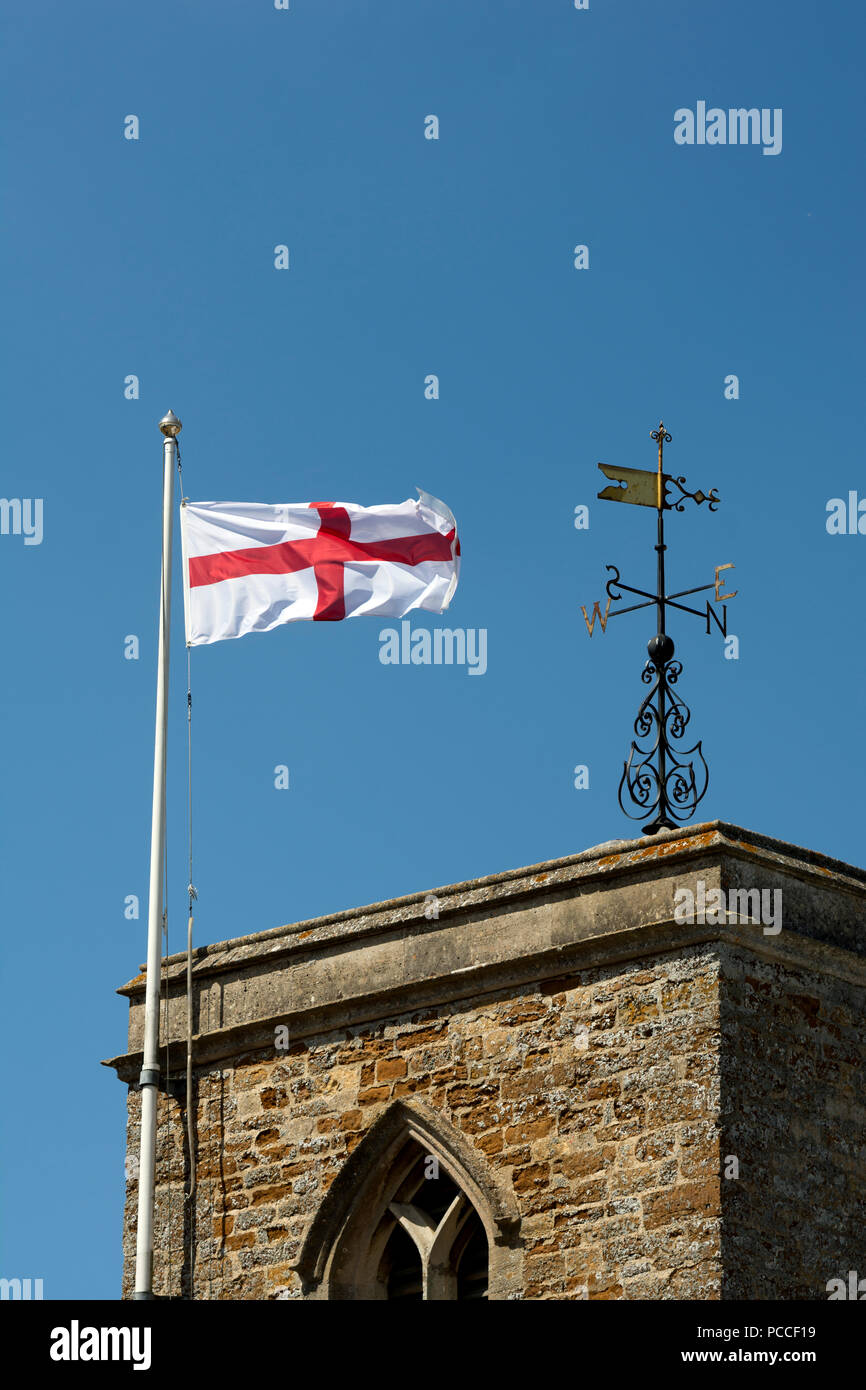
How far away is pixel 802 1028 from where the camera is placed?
1672 cm

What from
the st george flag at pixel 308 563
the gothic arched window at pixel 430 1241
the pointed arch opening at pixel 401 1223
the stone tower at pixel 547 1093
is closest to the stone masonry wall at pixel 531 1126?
the stone tower at pixel 547 1093

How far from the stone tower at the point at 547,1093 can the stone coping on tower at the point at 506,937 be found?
19 mm

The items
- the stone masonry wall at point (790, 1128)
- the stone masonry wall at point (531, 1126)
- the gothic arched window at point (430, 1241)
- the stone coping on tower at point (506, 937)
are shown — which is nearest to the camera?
the stone masonry wall at point (790, 1128)

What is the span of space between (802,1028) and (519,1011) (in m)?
1.81

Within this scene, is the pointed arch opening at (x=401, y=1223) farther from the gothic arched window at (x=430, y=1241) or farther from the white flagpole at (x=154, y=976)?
the white flagpole at (x=154, y=976)

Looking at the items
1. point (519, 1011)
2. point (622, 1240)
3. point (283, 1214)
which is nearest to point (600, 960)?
point (519, 1011)

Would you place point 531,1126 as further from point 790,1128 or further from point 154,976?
point 154,976

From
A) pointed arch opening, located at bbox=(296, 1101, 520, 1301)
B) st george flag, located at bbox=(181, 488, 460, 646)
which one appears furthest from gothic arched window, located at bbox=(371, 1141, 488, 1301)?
st george flag, located at bbox=(181, 488, 460, 646)

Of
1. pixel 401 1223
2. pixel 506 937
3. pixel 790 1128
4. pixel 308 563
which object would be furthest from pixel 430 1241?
pixel 308 563

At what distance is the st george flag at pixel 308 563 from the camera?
62.5ft

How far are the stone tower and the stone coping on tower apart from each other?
0.02 m

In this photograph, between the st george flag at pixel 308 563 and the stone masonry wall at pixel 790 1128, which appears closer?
the stone masonry wall at pixel 790 1128
